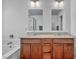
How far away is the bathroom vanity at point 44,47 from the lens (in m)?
3.71

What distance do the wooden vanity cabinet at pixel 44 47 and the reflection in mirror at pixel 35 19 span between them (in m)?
0.90

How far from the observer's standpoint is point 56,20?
4469 mm

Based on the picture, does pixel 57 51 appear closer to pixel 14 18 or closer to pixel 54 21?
pixel 54 21

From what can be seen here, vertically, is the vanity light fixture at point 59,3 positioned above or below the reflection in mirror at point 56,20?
above

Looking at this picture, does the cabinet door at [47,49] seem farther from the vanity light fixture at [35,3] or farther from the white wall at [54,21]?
the vanity light fixture at [35,3]

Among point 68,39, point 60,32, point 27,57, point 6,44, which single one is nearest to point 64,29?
point 60,32

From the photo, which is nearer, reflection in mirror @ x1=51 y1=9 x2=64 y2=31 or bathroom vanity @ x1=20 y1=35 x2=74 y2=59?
bathroom vanity @ x1=20 y1=35 x2=74 y2=59

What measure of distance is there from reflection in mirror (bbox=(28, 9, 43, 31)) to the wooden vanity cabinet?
0.90 metres

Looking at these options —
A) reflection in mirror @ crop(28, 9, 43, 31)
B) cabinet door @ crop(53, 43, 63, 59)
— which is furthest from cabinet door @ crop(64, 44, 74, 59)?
reflection in mirror @ crop(28, 9, 43, 31)

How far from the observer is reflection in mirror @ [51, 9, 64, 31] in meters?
4.45

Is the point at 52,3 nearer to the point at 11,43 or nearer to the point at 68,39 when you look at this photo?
the point at 68,39

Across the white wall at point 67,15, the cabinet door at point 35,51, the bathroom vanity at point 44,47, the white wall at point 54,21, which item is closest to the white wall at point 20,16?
the white wall at point 67,15

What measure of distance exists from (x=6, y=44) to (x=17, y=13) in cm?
117

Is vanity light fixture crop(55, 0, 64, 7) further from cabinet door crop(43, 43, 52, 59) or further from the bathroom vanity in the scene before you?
cabinet door crop(43, 43, 52, 59)
